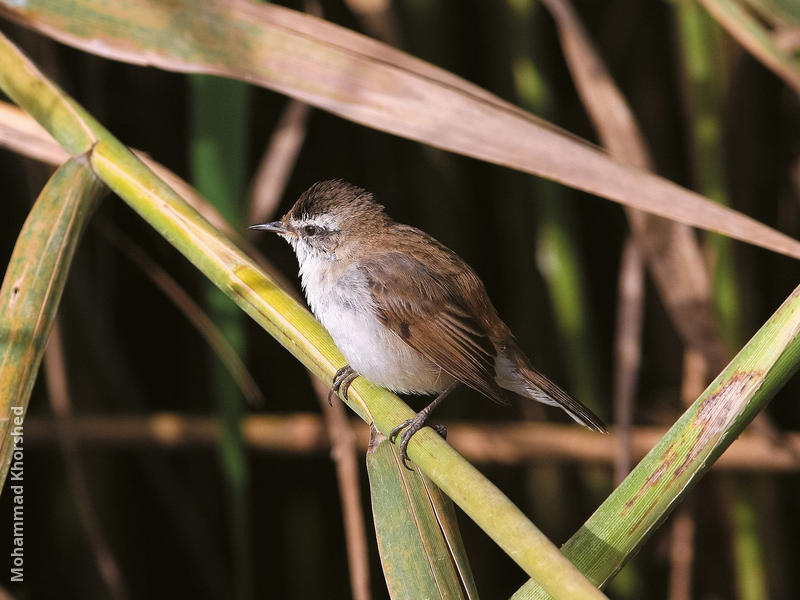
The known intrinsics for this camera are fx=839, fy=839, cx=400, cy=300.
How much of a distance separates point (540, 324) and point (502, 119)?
1.36 m

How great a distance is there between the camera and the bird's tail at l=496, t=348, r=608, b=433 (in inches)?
83.8

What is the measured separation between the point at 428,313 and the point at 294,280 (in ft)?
3.24

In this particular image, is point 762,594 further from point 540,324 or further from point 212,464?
point 212,464

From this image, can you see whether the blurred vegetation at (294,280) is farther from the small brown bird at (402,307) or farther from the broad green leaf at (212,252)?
the broad green leaf at (212,252)

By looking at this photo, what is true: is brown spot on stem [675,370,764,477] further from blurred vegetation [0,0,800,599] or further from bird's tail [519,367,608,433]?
blurred vegetation [0,0,800,599]

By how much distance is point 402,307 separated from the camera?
2.24 meters

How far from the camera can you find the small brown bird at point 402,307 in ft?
7.06

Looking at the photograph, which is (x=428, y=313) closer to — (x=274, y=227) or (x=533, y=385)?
(x=533, y=385)

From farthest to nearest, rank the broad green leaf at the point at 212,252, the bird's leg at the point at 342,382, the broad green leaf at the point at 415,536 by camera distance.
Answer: the bird's leg at the point at 342,382 < the broad green leaf at the point at 212,252 < the broad green leaf at the point at 415,536

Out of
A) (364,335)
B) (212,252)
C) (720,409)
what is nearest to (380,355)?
(364,335)

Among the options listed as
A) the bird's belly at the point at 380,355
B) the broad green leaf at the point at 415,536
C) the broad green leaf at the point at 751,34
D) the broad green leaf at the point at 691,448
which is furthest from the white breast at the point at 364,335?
the broad green leaf at the point at 751,34

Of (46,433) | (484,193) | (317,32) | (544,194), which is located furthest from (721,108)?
(46,433)

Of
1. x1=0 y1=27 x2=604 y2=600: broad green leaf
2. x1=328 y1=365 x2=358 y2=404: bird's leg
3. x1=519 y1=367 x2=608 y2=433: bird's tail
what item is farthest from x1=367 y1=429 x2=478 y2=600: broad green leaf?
x1=519 y1=367 x2=608 y2=433: bird's tail

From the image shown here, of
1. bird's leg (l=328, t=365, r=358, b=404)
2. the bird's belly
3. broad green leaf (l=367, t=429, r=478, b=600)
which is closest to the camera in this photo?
broad green leaf (l=367, t=429, r=478, b=600)
